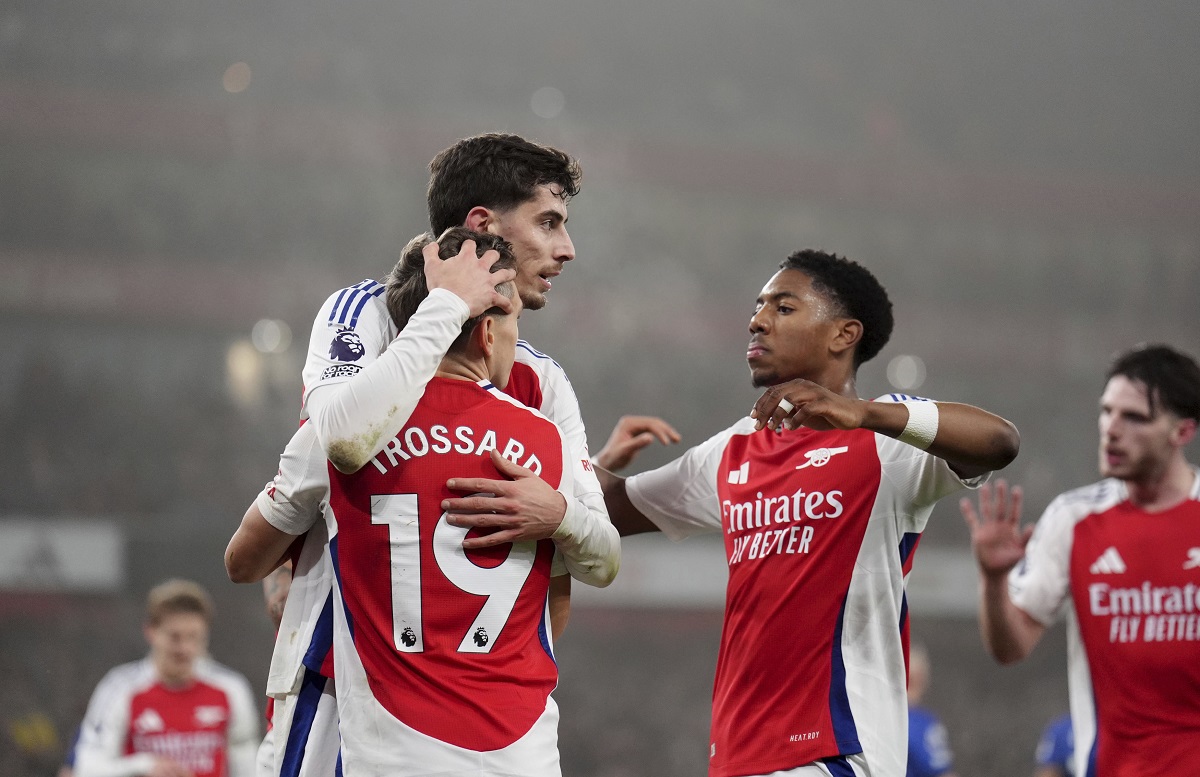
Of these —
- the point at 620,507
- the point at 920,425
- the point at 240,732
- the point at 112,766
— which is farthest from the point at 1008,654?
the point at 112,766

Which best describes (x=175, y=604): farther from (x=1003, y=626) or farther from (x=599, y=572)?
(x=599, y=572)

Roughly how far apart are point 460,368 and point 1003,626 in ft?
7.74

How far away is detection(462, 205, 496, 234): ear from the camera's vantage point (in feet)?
9.77

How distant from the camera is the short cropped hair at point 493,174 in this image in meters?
2.98

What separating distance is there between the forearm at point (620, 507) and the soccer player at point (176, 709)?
13.5 feet

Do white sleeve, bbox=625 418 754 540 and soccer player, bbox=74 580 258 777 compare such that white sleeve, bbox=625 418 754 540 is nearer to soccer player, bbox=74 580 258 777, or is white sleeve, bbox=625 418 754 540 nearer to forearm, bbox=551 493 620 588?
forearm, bbox=551 493 620 588

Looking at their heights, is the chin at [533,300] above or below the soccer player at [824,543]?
above

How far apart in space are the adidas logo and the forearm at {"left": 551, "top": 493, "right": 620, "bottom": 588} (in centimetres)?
214

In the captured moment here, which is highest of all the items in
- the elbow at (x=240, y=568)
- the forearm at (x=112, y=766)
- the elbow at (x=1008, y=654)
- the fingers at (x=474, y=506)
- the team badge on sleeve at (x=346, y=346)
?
the team badge on sleeve at (x=346, y=346)

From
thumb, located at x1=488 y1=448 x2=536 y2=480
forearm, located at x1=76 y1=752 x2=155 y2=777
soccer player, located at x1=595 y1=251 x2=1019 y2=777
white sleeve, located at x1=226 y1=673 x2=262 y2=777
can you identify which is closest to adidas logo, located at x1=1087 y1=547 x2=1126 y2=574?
soccer player, located at x1=595 y1=251 x2=1019 y2=777

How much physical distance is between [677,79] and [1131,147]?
9486mm

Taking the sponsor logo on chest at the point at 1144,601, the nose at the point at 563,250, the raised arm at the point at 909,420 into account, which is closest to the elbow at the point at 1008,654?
the sponsor logo on chest at the point at 1144,601

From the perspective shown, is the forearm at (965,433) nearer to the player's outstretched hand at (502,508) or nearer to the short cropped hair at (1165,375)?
the player's outstretched hand at (502,508)

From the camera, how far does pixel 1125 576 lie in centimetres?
391
